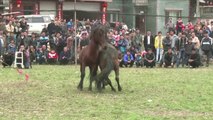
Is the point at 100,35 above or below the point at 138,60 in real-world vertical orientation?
above

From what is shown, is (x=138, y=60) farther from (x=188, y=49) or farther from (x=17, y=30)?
(x=17, y=30)

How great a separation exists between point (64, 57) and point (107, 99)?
38.7 feet

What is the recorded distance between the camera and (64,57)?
23.2 metres

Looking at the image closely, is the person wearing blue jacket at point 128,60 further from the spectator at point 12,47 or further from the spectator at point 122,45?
the spectator at point 12,47

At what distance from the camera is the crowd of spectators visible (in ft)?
75.3

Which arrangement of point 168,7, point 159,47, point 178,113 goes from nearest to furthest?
point 178,113 → point 159,47 → point 168,7

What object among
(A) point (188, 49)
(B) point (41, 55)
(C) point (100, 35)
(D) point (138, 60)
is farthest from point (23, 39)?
(C) point (100, 35)

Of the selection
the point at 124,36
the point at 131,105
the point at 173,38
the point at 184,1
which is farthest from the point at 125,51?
the point at 184,1

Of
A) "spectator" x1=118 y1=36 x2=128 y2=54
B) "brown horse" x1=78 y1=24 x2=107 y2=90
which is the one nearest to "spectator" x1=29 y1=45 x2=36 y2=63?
"spectator" x1=118 y1=36 x2=128 y2=54

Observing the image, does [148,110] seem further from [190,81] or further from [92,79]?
[190,81]

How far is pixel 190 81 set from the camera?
15969mm

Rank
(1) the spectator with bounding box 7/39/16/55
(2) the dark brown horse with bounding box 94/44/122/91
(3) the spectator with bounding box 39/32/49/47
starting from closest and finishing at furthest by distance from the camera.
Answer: (2) the dark brown horse with bounding box 94/44/122/91 < (1) the spectator with bounding box 7/39/16/55 < (3) the spectator with bounding box 39/32/49/47

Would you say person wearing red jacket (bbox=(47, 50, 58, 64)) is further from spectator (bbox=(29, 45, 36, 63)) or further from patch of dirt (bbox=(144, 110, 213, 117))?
patch of dirt (bbox=(144, 110, 213, 117))

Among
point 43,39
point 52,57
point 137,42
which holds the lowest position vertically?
point 52,57
